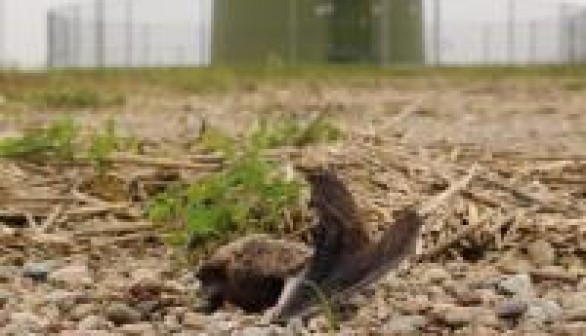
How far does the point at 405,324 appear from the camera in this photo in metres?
2.54

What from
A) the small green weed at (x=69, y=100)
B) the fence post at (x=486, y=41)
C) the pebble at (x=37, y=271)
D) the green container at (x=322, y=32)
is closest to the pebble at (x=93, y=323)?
the pebble at (x=37, y=271)

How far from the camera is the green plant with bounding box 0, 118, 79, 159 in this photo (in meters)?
4.19

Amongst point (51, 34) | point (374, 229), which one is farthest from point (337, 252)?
point (51, 34)

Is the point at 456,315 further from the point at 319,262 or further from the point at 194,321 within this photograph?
the point at 194,321

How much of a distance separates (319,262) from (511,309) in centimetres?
36

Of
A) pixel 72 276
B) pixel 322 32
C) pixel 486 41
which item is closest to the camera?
pixel 72 276

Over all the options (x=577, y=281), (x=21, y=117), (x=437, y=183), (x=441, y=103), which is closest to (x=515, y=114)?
(x=441, y=103)

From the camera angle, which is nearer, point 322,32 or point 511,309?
point 511,309

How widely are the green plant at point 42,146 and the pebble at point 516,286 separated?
5.70 feet

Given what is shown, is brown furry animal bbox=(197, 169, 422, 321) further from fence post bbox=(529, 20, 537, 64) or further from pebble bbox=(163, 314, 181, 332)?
fence post bbox=(529, 20, 537, 64)

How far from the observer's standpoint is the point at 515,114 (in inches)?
380

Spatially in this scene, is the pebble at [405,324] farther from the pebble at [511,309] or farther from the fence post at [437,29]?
the fence post at [437,29]

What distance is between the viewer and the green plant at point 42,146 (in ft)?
13.8

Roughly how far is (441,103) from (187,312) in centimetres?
853
